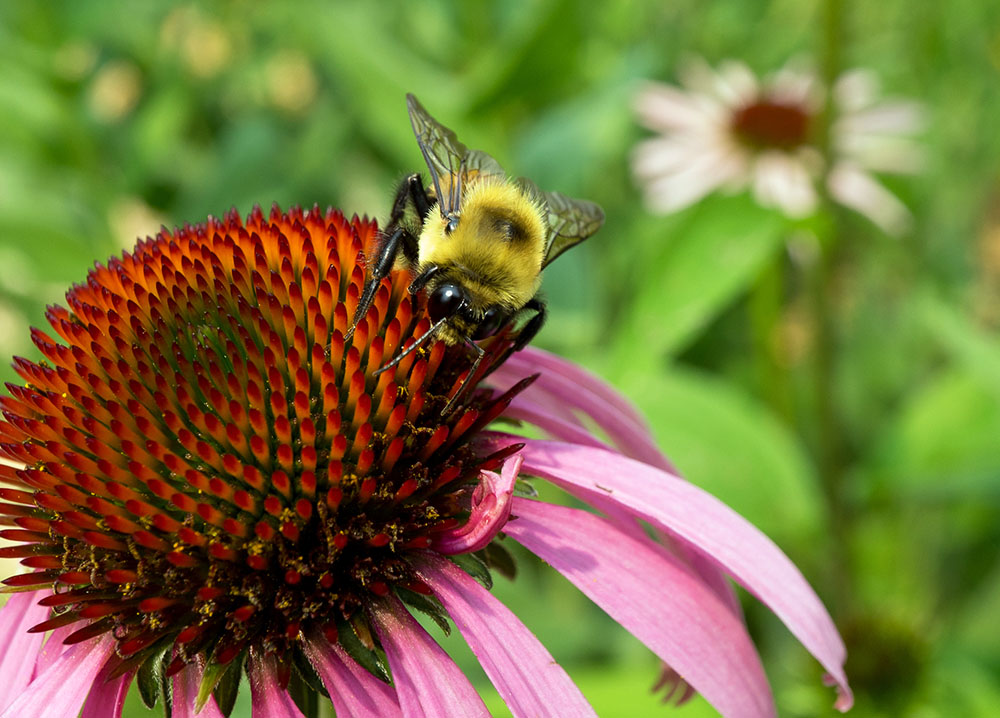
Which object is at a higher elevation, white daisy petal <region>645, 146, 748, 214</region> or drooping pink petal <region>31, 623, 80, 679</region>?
white daisy petal <region>645, 146, 748, 214</region>

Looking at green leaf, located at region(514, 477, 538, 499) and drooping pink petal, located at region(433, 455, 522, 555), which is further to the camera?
green leaf, located at region(514, 477, 538, 499)

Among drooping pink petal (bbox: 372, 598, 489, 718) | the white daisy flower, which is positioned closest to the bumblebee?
drooping pink petal (bbox: 372, 598, 489, 718)

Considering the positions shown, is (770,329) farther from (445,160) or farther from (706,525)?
(706,525)

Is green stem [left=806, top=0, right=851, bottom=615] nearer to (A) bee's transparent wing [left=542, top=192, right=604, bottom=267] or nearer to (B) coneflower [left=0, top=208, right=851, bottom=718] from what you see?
(A) bee's transparent wing [left=542, top=192, right=604, bottom=267]

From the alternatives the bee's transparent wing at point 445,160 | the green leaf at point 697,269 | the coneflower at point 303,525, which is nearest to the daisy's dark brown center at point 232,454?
the coneflower at point 303,525

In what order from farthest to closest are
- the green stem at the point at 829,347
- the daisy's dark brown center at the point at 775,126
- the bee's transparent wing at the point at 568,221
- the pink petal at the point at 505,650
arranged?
the daisy's dark brown center at the point at 775,126 → the green stem at the point at 829,347 → the bee's transparent wing at the point at 568,221 → the pink petal at the point at 505,650

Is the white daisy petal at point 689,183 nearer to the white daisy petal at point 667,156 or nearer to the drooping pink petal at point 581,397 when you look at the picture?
the white daisy petal at point 667,156

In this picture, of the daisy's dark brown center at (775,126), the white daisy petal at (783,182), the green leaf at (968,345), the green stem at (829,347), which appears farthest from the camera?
Answer: the daisy's dark brown center at (775,126)

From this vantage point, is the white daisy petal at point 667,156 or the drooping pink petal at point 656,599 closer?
the drooping pink petal at point 656,599
